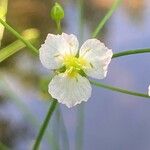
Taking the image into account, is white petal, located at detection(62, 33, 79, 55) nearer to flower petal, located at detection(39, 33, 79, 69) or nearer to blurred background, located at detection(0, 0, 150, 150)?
flower petal, located at detection(39, 33, 79, 69)

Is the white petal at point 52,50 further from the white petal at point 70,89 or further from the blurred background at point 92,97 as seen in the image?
the blurred background at point 92,97

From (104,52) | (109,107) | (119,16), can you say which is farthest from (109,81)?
(104,52)

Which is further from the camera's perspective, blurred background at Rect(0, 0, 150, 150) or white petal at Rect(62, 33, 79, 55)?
blurred background at Rect(0, 0, 150, 150)

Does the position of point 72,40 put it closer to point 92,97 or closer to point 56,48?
point 56,48

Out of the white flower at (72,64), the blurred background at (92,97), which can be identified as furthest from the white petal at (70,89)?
the blurred background at (92,97)

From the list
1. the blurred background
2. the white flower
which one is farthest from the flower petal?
the blurred background

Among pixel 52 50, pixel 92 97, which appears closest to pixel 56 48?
pixel 52 50

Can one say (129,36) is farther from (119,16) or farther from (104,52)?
(104,52)
